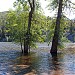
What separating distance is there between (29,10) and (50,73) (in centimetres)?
1929

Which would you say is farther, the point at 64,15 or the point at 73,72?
the point at 64,15

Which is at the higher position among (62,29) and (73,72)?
(62,29)

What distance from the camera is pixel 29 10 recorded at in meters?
36.2

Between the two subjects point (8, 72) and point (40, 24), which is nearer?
point (8, 72)

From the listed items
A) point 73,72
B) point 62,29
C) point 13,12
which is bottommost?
point 73,72

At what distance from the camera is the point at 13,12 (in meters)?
36.1

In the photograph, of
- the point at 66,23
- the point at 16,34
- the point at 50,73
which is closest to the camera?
the point at 50,73

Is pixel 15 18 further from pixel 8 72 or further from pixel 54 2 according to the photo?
pixel 8 72

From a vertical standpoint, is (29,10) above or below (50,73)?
above

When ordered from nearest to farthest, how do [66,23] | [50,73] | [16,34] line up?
[50,73], [16,34], [66,23]

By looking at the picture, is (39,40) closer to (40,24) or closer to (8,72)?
(40,24)

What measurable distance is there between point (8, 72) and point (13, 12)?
62.4 ft

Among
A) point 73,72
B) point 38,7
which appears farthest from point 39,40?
point 73,72

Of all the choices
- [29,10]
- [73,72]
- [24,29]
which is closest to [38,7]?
[29,10]
